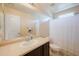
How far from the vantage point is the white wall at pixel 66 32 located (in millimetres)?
1276

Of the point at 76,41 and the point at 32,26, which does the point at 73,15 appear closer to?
the point at 76,41

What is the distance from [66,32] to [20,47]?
2.39 ft

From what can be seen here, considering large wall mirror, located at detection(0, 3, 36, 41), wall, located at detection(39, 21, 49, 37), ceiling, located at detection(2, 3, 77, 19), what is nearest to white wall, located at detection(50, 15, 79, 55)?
wall, located at detection(39, 21, 49, 37)

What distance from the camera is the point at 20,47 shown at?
4.25ft

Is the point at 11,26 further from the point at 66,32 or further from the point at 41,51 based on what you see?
the point at 66,32

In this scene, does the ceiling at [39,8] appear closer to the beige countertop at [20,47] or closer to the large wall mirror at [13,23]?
the large wall mirror at [13,23]

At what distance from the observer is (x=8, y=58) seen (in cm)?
120

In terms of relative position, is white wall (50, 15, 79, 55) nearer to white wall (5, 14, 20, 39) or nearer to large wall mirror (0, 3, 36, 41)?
large wall mirror (0, 3, 36, 41)

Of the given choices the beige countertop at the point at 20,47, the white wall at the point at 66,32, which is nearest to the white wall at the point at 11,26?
the beige countertop at the point at 20,47

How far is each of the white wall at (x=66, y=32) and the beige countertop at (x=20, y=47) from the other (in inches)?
6.6

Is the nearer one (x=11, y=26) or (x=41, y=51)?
(x=11, y=26)

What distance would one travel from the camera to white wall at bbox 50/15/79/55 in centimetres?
128

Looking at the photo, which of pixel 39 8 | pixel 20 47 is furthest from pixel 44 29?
pixel 20 47

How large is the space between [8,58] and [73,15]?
1.12 m
